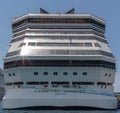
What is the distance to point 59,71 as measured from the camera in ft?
231

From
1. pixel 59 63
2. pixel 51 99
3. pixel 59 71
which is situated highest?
pixel 59 63

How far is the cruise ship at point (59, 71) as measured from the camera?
225 ft

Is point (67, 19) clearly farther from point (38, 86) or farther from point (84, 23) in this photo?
point (38, 86)

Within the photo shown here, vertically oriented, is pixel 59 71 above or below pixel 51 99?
above

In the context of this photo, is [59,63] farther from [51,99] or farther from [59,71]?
[51,99]

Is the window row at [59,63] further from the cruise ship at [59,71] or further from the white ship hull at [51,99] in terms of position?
the white ship hull at [51,99]

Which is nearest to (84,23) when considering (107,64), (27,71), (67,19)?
(67,19)

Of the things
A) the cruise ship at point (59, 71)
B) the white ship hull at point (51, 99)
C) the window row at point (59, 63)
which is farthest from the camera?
the window row at point (59, 63)

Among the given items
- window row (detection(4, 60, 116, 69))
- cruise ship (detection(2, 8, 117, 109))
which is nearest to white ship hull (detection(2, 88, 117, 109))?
cruise ship (detection(2, 8, 117, 109))

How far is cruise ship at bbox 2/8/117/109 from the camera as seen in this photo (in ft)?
225

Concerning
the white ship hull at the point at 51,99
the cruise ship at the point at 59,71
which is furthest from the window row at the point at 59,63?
the white ship hull at the point at 51,99

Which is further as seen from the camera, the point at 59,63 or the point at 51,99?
the point at 59,63

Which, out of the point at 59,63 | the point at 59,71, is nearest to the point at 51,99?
the point at 59,71

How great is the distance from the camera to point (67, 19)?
3132 inches
